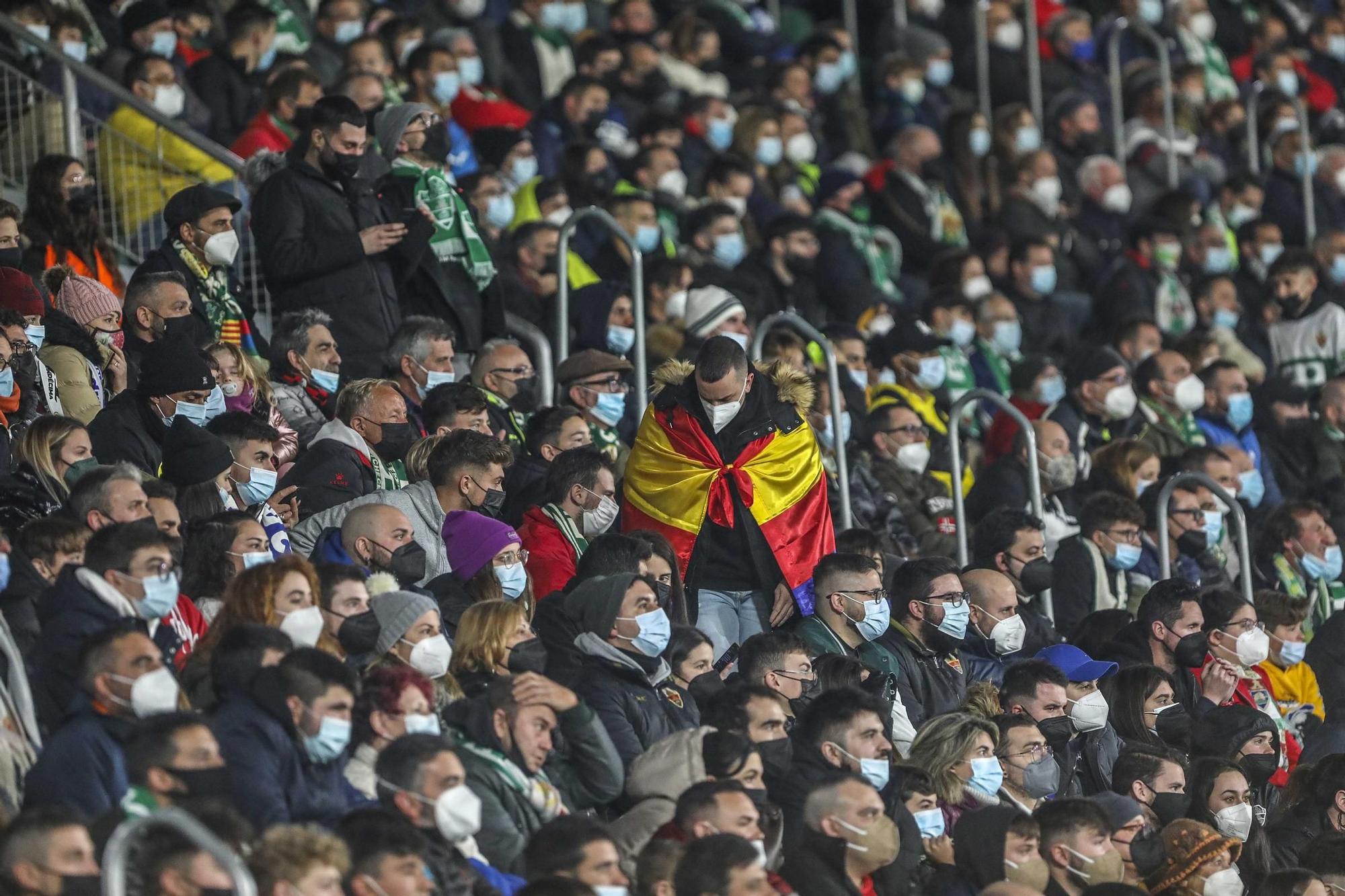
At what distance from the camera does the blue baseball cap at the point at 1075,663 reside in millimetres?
11789

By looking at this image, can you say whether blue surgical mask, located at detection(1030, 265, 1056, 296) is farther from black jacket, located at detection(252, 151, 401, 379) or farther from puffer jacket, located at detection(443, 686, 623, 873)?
puffer jacket, located at detection(443, 686, 623, 873)

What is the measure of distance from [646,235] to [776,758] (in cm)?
592

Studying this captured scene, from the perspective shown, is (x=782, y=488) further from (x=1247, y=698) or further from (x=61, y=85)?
(x=61, y=85)

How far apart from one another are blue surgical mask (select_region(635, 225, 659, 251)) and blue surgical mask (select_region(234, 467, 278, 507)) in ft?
15.7

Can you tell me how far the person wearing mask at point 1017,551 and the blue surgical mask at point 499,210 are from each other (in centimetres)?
364

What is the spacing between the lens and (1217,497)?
552 inches

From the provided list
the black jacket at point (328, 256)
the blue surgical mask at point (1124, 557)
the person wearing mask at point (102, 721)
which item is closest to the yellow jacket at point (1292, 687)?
the blue surgical mask at point (1124, 557)

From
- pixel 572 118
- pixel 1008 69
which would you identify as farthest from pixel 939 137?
pixel 572 118

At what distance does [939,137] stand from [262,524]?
986 cm

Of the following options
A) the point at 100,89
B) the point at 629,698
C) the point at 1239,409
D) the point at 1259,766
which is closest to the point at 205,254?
the point at 100,89

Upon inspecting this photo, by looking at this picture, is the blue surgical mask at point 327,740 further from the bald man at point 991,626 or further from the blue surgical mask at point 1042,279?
the blue surgical mask at point 1042,279

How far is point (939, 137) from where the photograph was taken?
1959 cm

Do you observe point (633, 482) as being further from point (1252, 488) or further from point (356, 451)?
point (1252, 488)

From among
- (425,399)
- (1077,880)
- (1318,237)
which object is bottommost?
(1318,237)
